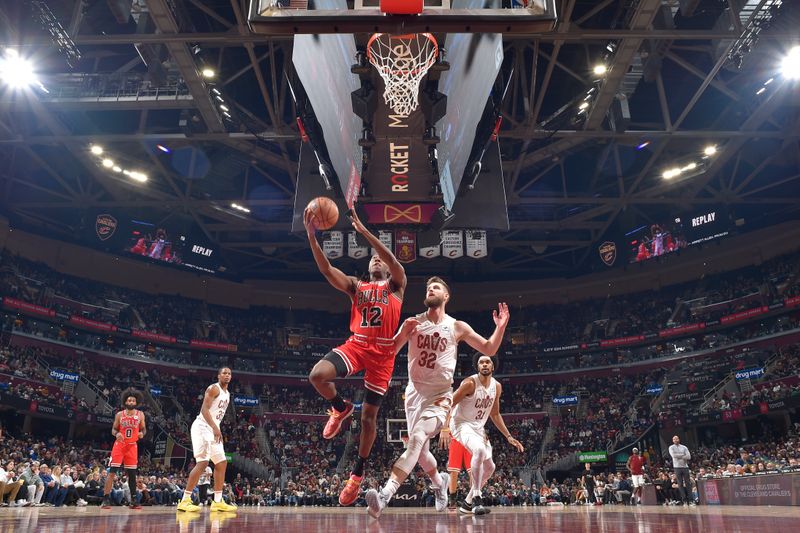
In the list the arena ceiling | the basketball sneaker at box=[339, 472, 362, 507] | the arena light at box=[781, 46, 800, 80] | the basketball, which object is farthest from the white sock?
the arena light at box=[781, 46, 800, 80]

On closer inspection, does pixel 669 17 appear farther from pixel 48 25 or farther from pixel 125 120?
pixel 125 120

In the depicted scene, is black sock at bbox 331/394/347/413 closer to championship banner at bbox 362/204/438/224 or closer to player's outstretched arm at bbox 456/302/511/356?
player's outstretched arm at bbox 456/302/511/356

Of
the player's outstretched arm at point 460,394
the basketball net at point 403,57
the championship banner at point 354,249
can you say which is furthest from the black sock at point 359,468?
the championship banner at point 354,249

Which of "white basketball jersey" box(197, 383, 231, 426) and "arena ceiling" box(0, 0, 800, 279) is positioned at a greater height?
→ "arena ceiling" box(0, 0, 800, 279)

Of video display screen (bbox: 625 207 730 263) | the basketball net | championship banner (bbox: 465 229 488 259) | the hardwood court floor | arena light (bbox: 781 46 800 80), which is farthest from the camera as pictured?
video display screen (bbox: 625 207 730 263)

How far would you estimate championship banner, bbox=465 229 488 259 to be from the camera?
1811cm

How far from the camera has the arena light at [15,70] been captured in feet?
52.5

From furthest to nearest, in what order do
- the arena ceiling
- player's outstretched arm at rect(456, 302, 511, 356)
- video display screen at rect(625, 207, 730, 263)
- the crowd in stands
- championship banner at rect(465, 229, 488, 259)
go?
the crowd in stands, video display screen at rect(625, 207, 730, 263), championship banner at rect(465, 229, 488, 259), the arena ceiling, player's outstretched arm at rect(456, 302, 511, 356)

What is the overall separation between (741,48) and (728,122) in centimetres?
672

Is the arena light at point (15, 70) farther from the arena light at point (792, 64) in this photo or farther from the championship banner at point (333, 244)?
the arena light at point (792, 64)

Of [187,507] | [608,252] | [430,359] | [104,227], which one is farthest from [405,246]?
[104,227]

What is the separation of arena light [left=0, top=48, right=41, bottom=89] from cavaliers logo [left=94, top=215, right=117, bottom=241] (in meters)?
11.5

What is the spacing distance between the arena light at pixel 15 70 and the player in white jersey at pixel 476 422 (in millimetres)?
15800

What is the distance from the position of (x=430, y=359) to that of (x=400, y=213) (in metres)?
10.6
